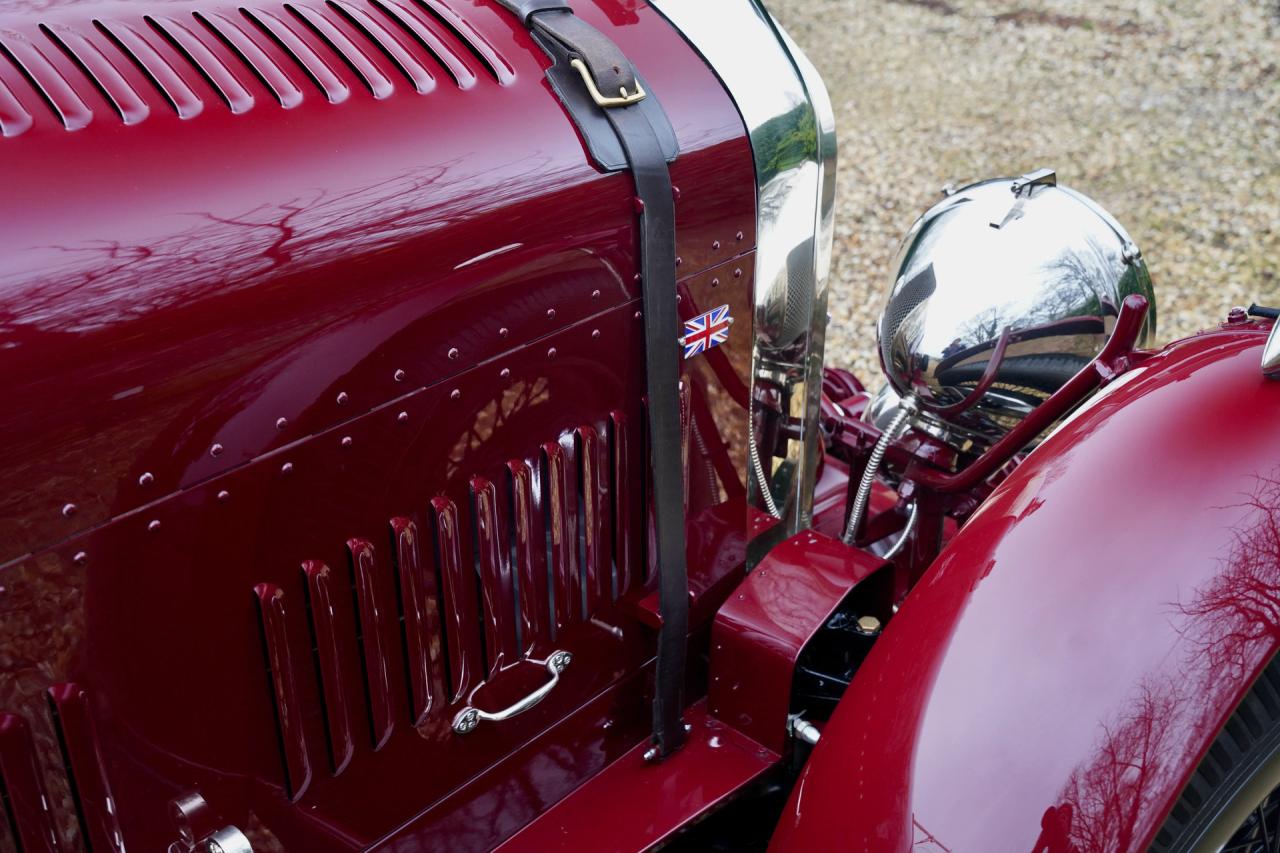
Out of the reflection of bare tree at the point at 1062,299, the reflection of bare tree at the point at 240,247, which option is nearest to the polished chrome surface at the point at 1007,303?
the reflection of bare tree at the point at 1062,299

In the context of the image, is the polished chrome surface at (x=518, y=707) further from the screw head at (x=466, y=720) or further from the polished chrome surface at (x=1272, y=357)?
the polished chrome surface at (x=1272, y=357)

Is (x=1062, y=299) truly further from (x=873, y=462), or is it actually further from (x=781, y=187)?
(x=781, y=187)

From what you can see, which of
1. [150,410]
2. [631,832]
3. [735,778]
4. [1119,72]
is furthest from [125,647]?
[1119,72]

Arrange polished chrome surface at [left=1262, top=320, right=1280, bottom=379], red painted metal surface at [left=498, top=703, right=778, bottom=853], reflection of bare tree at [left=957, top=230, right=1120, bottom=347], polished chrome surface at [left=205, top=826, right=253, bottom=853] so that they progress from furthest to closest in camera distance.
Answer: reflection of bare tree at [left=957, top=230, right=1120, bottom=347] < red painted metal surface at [left=498, top=703, right=778, bottom=853] < polished chrome surface at [left=1262, top=320, right=1280, bottom=379] < polished chrome surface at [left=205, top=826, right=253, bottom=853]

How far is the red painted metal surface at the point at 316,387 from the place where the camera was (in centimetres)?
114

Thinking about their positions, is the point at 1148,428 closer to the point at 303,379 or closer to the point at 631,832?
the point at 631,832

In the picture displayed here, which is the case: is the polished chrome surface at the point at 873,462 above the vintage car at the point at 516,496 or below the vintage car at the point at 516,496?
below

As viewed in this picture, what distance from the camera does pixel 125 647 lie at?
3.99ft

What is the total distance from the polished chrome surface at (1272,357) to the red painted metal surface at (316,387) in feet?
2.38

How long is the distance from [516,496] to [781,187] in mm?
629

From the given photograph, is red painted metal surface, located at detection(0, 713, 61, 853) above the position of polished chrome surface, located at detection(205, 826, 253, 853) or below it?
above

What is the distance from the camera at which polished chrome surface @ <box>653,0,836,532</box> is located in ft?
5.67

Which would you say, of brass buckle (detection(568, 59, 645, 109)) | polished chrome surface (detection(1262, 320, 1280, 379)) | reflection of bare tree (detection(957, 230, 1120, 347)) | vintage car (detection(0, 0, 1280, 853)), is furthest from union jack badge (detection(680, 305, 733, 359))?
polished chrome surface (detection(1262, 320, 1280, 379))

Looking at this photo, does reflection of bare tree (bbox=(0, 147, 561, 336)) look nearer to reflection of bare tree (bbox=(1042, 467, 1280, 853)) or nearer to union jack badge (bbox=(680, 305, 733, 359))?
union jack badge (bbox=(680, 305, 733, 359))
